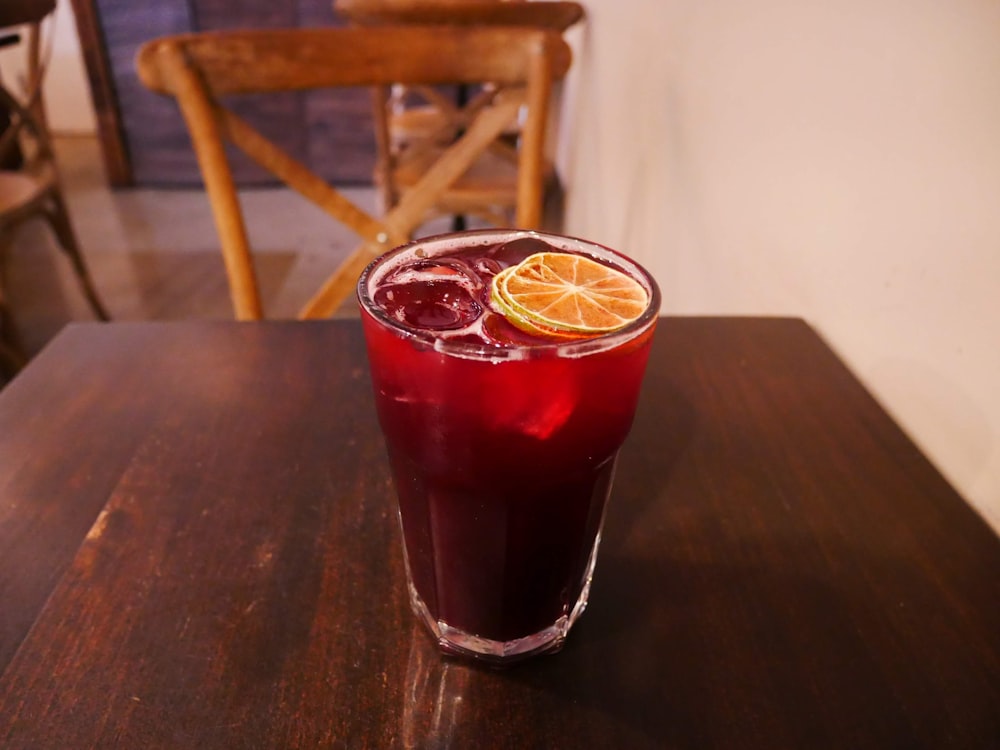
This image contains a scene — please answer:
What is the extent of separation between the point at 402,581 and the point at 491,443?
156mm

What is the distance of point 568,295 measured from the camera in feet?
1.47

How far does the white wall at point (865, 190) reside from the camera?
22.2 inches

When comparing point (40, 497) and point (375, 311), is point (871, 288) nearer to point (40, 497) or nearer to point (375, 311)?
point (375, 311)

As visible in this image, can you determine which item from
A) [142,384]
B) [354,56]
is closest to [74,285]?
[354,56]

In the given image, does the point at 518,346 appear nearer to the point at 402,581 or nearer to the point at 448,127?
the point at 402,581

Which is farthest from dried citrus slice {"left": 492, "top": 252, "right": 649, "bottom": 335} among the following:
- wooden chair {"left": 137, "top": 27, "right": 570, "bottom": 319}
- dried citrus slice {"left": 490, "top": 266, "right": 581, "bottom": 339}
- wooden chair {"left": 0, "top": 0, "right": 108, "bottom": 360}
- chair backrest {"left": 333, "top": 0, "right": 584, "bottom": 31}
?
wooden chair {"left": 0, "top": 0, "right": 108, "bottom": 360}

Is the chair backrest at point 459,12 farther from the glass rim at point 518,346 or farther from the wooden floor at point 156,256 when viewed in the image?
the glass rim at point 518,346

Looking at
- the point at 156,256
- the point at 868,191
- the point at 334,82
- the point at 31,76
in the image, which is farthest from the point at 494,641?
the point at 156,256

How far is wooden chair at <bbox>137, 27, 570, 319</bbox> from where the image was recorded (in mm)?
1037

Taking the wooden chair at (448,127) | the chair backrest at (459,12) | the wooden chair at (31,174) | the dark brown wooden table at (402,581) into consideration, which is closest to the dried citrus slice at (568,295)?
the dark brown wooden table at (402,581)

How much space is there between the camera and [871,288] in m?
0.70

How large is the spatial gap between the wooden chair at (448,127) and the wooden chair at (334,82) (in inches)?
20.7

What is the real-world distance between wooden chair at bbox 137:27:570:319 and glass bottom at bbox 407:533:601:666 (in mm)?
724

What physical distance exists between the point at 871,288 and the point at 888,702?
1.34ft
